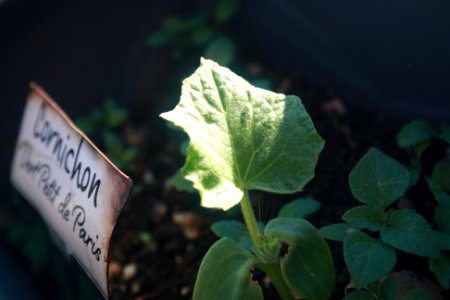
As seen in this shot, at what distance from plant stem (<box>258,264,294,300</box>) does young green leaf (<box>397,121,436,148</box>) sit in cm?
29

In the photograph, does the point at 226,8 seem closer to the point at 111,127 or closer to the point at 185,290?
the point at 111,127

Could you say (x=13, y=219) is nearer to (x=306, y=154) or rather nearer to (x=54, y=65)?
(x=54, y=65)

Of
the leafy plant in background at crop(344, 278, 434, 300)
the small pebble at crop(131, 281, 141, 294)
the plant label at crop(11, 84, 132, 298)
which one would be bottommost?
the leafy plant in background at crop(344, 278, 434, 300)

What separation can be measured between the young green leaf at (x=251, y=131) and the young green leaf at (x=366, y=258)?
0.09m

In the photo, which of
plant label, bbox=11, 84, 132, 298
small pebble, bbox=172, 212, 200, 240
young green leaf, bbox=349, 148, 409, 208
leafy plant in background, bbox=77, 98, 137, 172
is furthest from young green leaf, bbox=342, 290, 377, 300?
leafy plant in background, bbox=77, 98, 137, 172

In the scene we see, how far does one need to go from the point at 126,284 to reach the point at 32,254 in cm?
21

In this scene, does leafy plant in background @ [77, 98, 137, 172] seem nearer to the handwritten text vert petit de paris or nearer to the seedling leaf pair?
the handwritten text vert petit de paris

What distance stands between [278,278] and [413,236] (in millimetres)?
163

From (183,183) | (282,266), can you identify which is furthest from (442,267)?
(183,183)

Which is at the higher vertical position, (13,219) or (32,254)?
(13,219)

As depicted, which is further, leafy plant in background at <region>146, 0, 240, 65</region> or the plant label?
leafy plant in background at <region>146, 0, 240, 65</region>

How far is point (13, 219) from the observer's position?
124 cm

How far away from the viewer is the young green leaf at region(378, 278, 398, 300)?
Answer: 26.9 inches

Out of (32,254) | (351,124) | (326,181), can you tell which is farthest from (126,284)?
(351,124)
